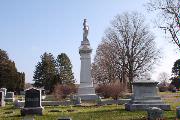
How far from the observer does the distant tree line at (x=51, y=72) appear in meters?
67.1

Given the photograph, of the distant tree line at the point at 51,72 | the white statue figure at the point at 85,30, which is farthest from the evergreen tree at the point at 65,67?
the white statue figure at the point at 85,30

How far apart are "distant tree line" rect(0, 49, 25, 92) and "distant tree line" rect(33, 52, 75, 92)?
6.26 metres

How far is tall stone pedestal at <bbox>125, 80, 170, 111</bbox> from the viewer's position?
17.6 metres

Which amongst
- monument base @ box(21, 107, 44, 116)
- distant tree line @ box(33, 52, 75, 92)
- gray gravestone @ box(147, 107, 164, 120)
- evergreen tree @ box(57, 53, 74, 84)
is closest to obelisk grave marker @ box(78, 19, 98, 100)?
monument base @ box(21, 107, 44, 116)

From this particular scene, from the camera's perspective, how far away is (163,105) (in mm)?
17641

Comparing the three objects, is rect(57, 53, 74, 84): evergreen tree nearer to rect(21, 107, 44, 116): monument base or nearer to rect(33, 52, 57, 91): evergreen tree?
rect(33, 52, 57, 91): evergreen tree

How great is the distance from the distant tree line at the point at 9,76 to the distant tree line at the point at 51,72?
626 centimetres

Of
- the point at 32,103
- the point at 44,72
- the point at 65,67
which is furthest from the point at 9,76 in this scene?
the point at 32,103

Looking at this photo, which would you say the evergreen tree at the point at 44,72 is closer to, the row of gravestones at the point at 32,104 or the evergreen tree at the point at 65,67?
the evergreen tree at the point at 65,67

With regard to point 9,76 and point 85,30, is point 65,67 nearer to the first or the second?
point 9,76

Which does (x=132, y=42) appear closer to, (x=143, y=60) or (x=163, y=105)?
(x=143, y=60)

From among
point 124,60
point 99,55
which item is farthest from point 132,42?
point 99,55

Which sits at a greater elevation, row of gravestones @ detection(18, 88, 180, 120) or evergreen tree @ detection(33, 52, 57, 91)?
evergreen tree @ detection(33, 52, 57, 91)

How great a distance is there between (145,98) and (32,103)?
676 centimetres
